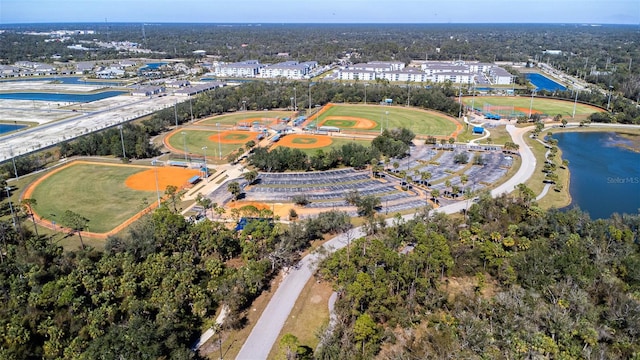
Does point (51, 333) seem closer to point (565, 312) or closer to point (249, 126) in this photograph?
point (565, 312)

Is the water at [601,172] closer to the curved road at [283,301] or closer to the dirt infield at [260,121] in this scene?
the curved road at [283,301]

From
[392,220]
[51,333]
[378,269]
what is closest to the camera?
[51,333]

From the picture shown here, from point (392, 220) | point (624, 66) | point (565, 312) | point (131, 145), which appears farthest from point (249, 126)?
point (624, 66)

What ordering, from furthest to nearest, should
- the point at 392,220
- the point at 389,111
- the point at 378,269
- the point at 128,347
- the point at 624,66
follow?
the point at 624,66 < the point at 389,111 < the point at 392,220 < the point at 378,269 < the point at 128,347

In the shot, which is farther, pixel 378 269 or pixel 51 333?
pixel 378 269

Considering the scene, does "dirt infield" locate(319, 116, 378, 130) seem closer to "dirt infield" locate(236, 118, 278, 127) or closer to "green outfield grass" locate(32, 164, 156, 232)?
"dirt infield" locate(236, 118, 278, 127)

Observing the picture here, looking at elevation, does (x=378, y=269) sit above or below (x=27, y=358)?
above

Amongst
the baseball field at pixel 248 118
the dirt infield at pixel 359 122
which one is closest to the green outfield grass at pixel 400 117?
the dirt infield at pixel 359 122

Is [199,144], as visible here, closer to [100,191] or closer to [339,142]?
[100,191]
